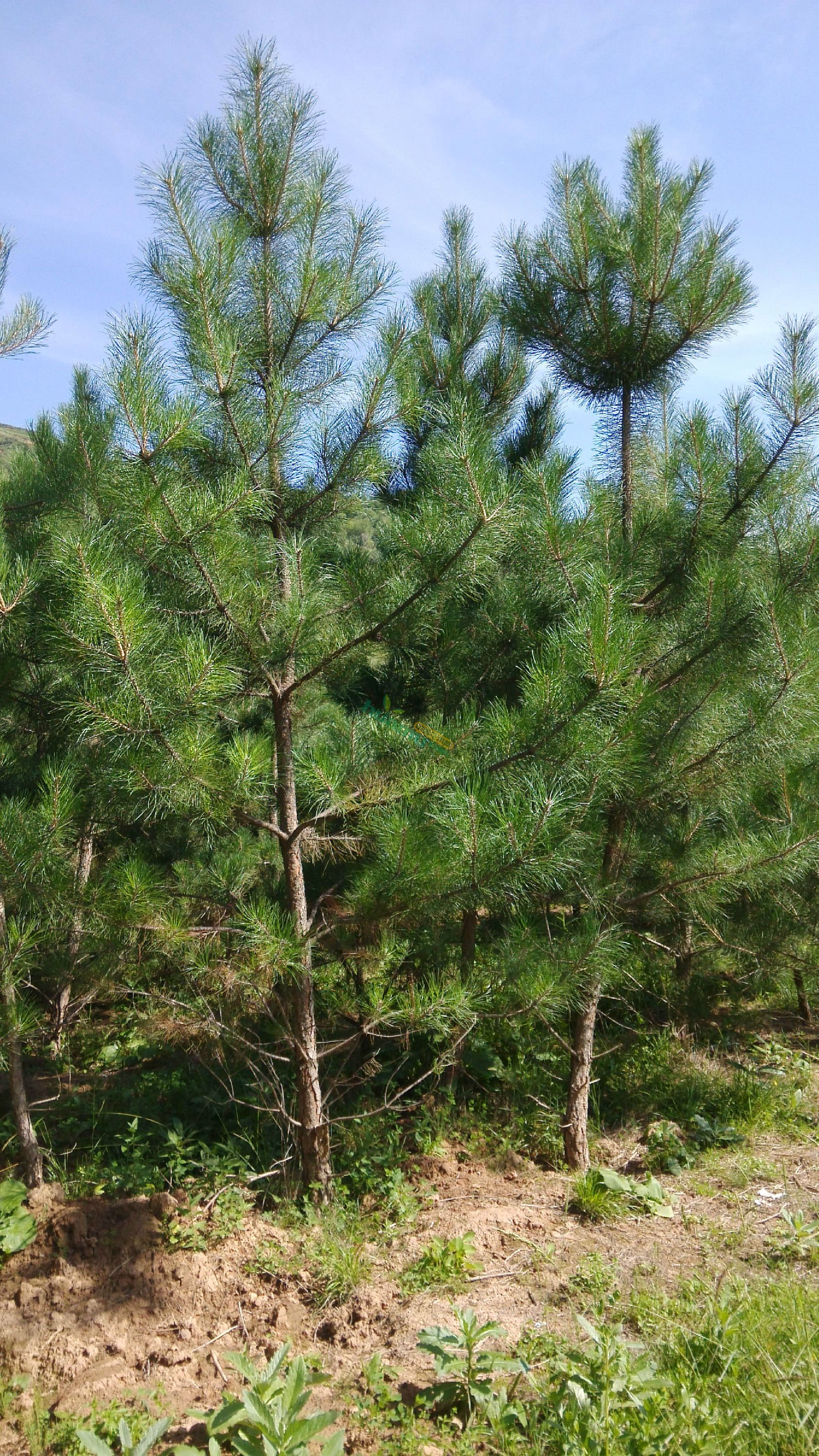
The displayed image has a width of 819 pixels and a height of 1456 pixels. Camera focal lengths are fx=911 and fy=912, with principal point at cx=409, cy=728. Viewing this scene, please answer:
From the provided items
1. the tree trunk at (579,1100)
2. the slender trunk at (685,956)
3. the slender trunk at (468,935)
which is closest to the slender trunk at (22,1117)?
the slender trunk at (468,935)

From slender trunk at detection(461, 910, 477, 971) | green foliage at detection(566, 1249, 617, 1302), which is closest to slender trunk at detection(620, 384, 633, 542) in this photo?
slender trunk at detection(461, 910, 477, 971)

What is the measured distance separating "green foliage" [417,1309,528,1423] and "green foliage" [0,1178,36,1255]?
164 centimetres

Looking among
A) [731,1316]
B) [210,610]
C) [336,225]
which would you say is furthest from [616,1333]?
[336,225]

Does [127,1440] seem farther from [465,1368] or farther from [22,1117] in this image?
[22,1117]

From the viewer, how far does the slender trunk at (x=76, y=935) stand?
347 centimetres

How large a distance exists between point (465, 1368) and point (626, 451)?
3.80 meters

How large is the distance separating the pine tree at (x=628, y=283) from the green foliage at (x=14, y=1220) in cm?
376

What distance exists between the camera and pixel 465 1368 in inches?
103

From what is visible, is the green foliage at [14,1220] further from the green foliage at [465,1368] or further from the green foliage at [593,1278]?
the green foliage at [593,1278]

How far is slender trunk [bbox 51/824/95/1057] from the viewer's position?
11.4 feet

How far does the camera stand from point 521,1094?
15.7 ft

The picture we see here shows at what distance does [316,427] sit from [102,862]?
2.68m

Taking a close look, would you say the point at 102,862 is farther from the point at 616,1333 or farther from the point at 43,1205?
the point at 616,1333

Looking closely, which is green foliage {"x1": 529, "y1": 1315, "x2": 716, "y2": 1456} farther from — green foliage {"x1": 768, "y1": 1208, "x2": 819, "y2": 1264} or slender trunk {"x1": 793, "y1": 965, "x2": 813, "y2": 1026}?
slender trunk {"x1": 793, "y1": 965, "x2": 813, "y2": 1026}
